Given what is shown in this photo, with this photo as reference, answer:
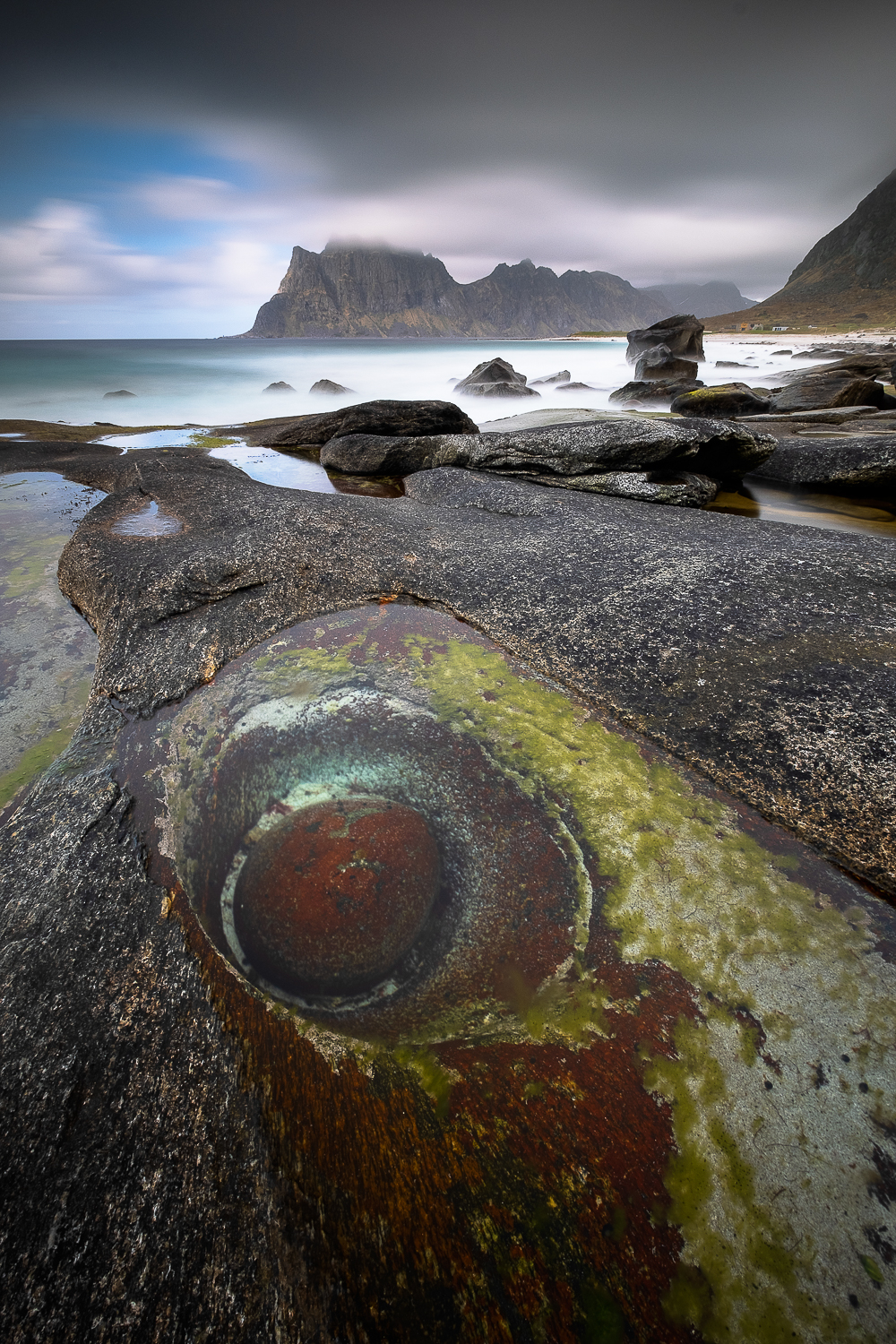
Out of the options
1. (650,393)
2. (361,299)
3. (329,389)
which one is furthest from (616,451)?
(361,299)

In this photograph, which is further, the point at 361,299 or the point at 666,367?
the point at 361,299

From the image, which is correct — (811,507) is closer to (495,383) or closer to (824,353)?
(495,383)

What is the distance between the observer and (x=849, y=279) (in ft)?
201

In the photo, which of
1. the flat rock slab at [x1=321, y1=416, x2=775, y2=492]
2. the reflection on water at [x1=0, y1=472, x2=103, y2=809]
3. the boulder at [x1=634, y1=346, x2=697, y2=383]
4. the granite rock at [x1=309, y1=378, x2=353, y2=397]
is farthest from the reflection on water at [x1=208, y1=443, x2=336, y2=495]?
the boulder at [x1=634, y1=346, x2=697, y2=383]

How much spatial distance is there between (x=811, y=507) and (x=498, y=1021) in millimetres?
5927

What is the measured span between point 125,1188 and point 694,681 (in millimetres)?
2448

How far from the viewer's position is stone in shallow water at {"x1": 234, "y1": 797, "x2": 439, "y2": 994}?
5.17ft

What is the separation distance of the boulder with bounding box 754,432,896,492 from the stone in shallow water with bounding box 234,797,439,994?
244 inches

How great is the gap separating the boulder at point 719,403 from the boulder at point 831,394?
1.21 feet

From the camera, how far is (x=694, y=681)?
8.12 ft

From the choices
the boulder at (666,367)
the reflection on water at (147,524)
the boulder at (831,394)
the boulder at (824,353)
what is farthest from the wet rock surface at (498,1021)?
the boulder at (824,353)

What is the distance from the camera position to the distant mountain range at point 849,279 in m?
52.8

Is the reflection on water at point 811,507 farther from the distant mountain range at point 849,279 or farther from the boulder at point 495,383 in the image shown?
the distant mountain range at point 849,279

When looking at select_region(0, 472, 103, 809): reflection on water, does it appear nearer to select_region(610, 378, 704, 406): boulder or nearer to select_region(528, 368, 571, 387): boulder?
select_region(610, 378, 704, 406): boulder
